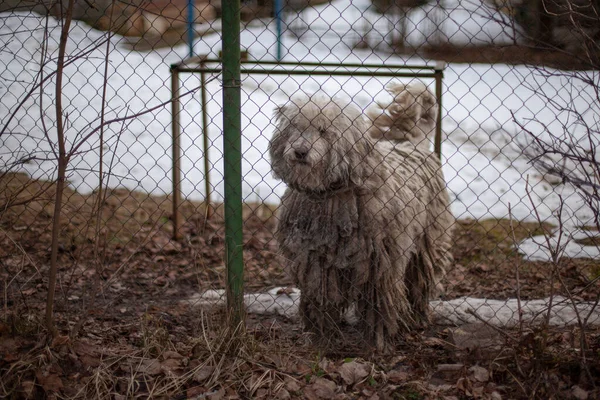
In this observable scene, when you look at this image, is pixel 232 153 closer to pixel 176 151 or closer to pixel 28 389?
pixel 28 389

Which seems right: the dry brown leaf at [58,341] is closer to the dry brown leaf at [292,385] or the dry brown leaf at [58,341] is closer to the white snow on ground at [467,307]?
the white snow on ground at [467,307]

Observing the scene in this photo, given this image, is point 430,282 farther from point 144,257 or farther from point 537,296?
point 144,257

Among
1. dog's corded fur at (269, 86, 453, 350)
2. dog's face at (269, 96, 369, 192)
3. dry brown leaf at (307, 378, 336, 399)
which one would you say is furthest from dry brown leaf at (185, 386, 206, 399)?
dog's face at (269, 96, 369, 192)

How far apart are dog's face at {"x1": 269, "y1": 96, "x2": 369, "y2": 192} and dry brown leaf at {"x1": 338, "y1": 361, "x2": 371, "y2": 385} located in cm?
99

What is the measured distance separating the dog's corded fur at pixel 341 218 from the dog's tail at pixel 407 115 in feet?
2.27

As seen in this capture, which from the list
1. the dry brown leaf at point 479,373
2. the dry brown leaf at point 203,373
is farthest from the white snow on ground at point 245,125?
the dry brown leaf at point 203,373

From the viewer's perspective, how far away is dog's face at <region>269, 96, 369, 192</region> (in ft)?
11.9

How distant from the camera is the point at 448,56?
461 inches

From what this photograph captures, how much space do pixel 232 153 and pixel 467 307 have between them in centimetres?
199

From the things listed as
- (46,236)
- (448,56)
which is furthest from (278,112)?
(448,56)

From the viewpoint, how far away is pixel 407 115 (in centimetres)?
468

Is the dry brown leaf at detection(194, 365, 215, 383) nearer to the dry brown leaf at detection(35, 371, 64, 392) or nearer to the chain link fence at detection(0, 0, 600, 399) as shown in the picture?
the chain link fence at detection(0, 0, 600, 399)

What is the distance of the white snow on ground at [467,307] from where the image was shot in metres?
4.05

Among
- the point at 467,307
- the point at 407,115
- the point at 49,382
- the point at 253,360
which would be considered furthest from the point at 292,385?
the point at 407,115
